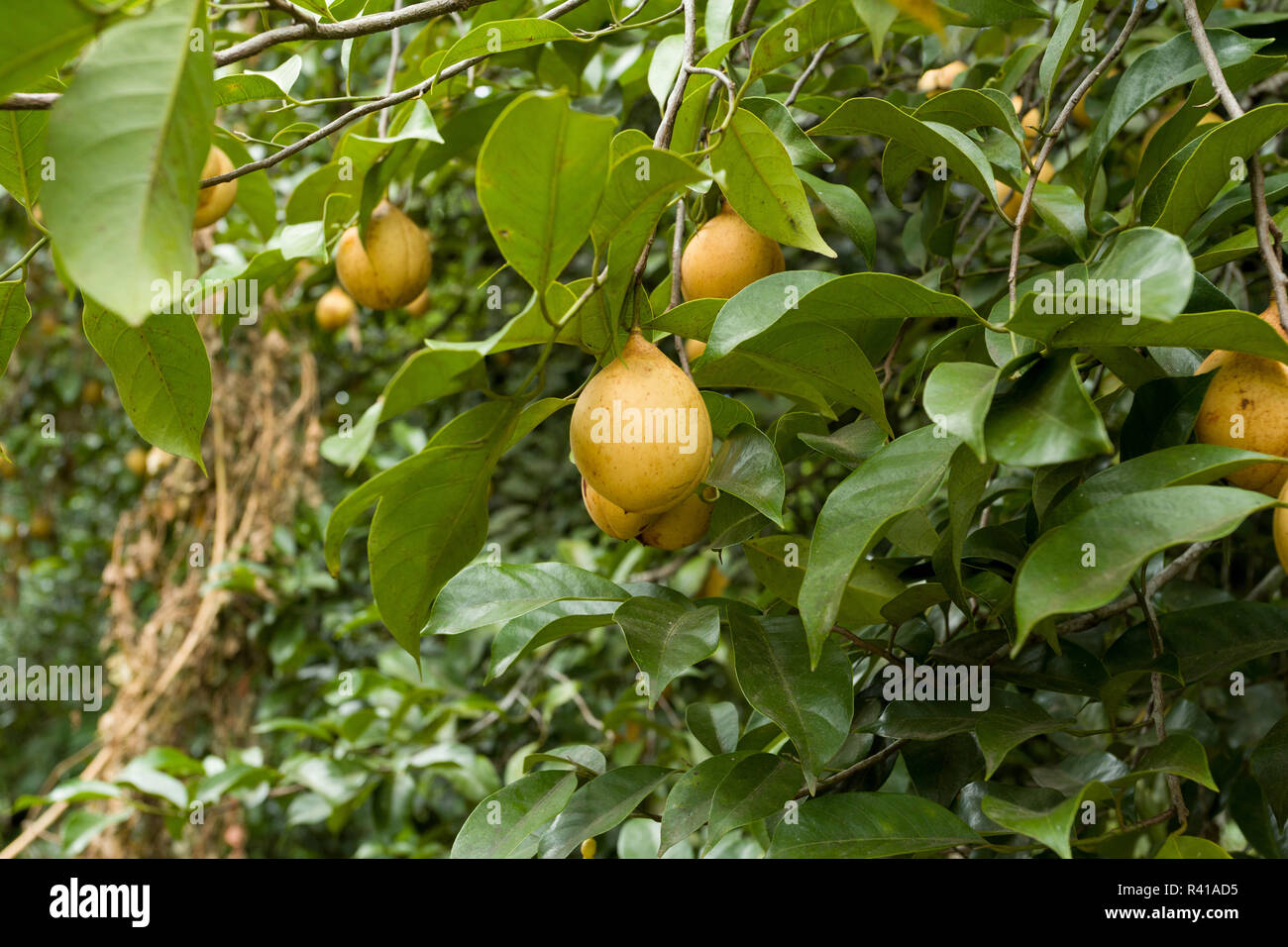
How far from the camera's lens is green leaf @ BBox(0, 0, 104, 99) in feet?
1.16

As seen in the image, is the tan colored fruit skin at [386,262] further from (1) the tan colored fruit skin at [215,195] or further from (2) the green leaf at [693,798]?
(2) the green leaf at [693,798]

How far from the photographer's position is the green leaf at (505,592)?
0.61 metres

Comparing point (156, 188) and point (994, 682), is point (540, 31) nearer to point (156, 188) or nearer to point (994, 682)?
point (156, 188)

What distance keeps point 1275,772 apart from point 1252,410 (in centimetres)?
24

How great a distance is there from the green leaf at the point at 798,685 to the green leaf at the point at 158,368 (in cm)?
34

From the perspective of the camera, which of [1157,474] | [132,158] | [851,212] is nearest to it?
[132,158]

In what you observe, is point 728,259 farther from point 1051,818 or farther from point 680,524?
point 1051,818

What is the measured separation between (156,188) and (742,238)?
376mm

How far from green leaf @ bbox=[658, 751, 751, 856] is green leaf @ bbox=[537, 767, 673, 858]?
0.16 ft

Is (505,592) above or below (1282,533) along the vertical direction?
below

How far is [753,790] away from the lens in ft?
1.87

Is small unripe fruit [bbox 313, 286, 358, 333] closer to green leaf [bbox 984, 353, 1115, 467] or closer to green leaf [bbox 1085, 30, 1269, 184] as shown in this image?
green leaf [bbox 1085, 30, 1269, 184]

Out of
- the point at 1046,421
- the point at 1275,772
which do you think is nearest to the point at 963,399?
the point at 1046,421
